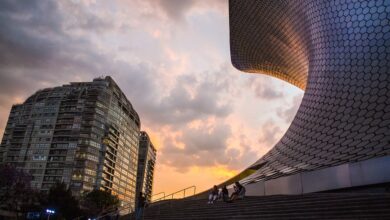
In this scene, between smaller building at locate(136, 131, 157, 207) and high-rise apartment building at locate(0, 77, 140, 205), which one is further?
smaller building at locate(136, 131, 157, 207)

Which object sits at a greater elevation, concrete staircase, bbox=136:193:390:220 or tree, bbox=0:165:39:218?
tree, bbox=0:165:39:218

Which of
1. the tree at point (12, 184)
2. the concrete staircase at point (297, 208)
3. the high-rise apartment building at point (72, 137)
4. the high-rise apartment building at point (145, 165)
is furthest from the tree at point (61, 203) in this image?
the high-rise apartment building at point (145, 165)

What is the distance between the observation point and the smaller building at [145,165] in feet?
353

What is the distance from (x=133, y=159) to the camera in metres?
91.4

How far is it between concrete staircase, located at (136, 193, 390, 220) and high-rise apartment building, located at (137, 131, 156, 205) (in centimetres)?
9343

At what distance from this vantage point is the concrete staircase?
22.1 ft

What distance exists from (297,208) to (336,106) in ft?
26.2

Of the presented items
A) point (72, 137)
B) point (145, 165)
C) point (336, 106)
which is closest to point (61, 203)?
point (336, 106)

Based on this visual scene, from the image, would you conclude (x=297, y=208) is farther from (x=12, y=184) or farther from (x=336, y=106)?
(x=12, y=184)

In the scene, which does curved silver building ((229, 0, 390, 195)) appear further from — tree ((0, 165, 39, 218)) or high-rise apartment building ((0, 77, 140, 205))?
high-rise apartment building ((0, 77, 140, 205))

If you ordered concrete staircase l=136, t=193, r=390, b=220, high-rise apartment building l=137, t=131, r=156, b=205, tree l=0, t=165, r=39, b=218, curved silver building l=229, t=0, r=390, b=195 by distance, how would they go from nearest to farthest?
concrete staircase l=136, t=193, r=390, b=220, curved silver building l=229, t=0, r=390, b=195, tree l=0, t=165, r=39, b=218, high-rise apartment building l=137, t=131, r=156, b=205

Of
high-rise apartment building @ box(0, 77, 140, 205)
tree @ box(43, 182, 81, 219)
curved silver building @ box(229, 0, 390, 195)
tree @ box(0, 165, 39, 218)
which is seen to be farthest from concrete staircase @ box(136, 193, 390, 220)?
high-rise apartment building @ box(0, 77, 140, 205)

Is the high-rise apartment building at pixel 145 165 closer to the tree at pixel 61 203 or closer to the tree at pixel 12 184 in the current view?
the tree at pixel 61 203

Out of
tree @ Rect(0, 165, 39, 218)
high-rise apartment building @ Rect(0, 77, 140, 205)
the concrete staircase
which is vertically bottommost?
the concrete staircase
